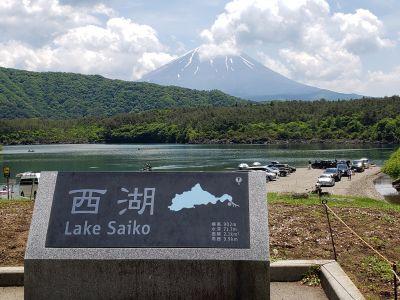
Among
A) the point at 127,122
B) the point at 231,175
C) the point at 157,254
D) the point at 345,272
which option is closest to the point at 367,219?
the point at 345,272

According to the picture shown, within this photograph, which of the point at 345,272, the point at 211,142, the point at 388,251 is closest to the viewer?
the point at 345,272

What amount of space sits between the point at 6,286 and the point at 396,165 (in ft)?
136

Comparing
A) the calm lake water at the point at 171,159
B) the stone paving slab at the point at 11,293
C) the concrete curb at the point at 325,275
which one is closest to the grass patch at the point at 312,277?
the concrete curb at the point at 325,275

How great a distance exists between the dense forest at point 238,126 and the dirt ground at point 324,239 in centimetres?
13020

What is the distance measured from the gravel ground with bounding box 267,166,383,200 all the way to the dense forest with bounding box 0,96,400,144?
8934 centimetres

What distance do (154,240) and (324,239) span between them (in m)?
3.60

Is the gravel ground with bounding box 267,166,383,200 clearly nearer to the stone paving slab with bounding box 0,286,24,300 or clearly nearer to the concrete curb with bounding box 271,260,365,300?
the concrete curb with bounding box 271,260,365,300

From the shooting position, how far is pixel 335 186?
40.3 m

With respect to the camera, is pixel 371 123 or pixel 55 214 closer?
pixel 55 214

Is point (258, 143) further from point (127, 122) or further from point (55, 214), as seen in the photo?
point (55, 214)

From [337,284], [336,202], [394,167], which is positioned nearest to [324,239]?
[337,284]

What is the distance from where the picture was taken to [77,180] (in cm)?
646

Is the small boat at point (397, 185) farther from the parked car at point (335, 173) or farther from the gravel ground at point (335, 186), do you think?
the parked car at point (335, 173)

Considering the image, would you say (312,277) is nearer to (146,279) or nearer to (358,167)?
(146,279)
